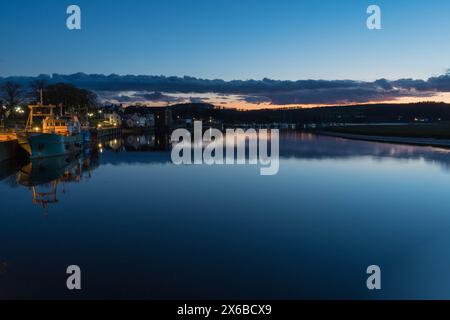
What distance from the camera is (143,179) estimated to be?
29.0 meters

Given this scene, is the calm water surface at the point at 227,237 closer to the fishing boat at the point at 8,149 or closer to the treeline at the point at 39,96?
the fishing boat at the point at 8,149

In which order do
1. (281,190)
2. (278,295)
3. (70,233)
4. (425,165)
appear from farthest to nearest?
(425,165)
(281,190)
(70,233)
(278,295)

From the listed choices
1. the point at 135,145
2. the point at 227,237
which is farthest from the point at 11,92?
the point at 227,237

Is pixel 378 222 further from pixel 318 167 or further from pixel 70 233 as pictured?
pixel 318 167

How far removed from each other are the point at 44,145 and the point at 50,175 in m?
11.1

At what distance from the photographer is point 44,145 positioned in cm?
4100

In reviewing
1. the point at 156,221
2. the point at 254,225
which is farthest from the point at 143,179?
the point at 254,225

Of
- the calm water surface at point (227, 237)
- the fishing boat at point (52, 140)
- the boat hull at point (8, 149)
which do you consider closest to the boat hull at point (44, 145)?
the fishing boat at point (52, 140)

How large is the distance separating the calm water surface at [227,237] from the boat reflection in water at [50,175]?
10.6 inches

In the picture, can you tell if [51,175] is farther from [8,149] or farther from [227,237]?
[227,237]

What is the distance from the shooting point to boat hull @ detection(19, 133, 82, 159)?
3988 centimetres

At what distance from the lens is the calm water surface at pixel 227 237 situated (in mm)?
9711

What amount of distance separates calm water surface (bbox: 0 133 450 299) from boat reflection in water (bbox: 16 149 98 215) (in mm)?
270
